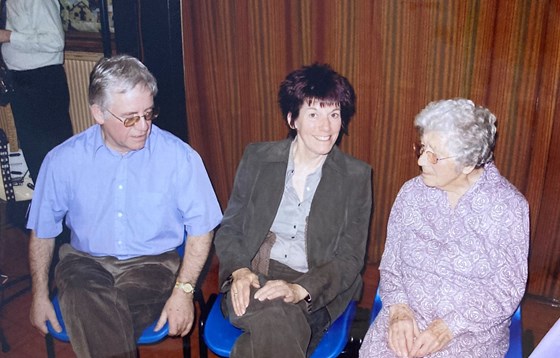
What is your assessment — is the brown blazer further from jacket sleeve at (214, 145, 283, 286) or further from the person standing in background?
the person standing in background

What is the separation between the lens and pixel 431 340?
6.30ft

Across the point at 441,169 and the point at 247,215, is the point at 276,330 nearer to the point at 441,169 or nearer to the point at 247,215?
the point at 247,215

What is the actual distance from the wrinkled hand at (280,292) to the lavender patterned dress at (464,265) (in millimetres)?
300

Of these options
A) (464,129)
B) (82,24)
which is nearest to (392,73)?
(464,129)

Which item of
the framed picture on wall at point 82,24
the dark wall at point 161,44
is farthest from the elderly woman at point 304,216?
the dark wall at point 161,44

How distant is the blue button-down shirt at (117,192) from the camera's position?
2221mm

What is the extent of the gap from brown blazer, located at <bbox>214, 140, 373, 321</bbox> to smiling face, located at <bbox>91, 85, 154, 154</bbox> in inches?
17.2

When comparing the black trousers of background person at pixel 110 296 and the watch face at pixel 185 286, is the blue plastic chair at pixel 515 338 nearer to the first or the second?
the watch face at pixel 185 286

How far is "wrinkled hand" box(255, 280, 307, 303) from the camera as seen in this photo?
6.63 ft

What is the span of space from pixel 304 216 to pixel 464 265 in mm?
638

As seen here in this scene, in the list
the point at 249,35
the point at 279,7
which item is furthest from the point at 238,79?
the point at 279,7

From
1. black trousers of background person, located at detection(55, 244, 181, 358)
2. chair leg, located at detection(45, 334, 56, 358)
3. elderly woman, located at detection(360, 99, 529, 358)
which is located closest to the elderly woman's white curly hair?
elderly woman, located at detection(360, 99, 529, 358)

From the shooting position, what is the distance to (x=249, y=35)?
317 cm

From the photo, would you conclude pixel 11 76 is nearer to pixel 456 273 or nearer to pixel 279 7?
pixel 279 7
